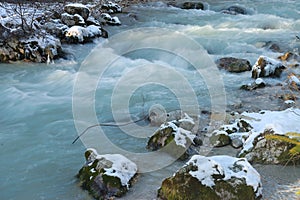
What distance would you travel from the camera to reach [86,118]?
6.53 metres

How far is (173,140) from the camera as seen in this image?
4773mm

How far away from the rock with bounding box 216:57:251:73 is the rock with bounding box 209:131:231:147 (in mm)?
4259

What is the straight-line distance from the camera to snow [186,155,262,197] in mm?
3445

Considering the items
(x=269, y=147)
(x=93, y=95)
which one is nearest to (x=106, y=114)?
(x=93, y=95)

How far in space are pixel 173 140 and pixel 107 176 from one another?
4.01 ft

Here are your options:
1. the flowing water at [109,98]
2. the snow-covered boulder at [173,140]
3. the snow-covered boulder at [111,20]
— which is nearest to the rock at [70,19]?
the flowing water at [109,98]

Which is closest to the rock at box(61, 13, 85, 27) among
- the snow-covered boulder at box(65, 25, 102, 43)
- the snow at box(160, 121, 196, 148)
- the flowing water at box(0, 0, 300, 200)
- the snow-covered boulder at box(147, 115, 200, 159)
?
the snow-covered boulder at box(65, 25, 102, 43)

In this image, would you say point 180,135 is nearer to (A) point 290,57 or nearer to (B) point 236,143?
(B) point 236,143

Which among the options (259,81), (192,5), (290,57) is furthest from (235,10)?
(259,81)

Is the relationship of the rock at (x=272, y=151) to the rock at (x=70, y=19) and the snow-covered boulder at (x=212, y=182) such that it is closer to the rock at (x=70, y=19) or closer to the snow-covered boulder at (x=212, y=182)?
the snow-covered boulder at (x=212, y=182)

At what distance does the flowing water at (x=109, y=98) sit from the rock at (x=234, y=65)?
0.32 m

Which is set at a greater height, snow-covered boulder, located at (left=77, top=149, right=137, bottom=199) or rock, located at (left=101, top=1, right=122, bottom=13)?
snow-covered boulder, located at (left=77, top=149, right=137, bottom=199)

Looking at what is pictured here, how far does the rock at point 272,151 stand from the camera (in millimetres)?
4066

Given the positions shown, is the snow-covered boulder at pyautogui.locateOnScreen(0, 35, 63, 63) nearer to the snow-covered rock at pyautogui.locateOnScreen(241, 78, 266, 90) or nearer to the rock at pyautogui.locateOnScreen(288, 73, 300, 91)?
the snow-covered rock at pyautogui.locateOnScreen(241, 78, 266, 90)
